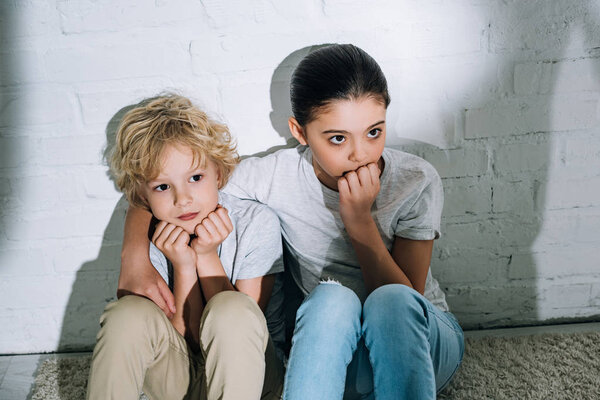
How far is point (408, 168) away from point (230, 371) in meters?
0.52

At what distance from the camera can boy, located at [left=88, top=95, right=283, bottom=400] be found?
0.88 m

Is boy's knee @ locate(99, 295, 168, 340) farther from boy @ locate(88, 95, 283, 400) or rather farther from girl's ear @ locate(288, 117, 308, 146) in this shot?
girl's ear @ locate(288, 117, 308, 146)

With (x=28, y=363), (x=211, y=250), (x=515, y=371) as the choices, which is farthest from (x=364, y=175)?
(x=28, y=363)

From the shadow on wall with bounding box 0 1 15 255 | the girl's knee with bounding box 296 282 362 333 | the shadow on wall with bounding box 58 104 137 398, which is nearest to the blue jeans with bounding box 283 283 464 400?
the girl's knee with bounding box 296 282 362 333

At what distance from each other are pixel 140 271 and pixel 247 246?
220 mm

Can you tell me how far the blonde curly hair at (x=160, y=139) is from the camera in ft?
3.28

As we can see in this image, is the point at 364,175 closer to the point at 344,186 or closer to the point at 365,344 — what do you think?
the point at 344,186

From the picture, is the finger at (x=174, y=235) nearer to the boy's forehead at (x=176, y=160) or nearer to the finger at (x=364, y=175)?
the boy's forehead at (x=176, y=160)

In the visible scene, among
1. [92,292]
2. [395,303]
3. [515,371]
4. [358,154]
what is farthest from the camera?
[92,292]

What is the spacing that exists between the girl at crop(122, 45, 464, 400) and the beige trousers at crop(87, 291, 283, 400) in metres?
0.08

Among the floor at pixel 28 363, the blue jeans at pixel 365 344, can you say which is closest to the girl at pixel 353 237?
the blue jeans at pixel 365 344

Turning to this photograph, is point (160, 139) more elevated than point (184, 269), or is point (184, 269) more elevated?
point (160, 139)

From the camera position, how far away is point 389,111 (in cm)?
115

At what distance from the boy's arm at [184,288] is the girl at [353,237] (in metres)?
0.07
